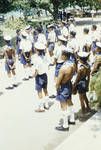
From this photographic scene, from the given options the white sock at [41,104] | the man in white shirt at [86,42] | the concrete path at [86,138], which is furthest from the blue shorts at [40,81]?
the man in white shirt at [86,42]

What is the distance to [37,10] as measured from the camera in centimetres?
4709

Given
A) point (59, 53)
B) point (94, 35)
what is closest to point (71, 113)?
point (59, 53)

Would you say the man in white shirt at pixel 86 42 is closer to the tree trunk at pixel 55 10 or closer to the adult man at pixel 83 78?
the adult man at pixel 83 78

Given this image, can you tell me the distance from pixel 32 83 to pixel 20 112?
3.97 meters

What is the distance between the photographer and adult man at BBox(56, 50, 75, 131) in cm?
1104

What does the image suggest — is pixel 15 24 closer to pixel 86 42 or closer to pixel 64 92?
pixel 86 42

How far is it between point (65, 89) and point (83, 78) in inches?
39.2

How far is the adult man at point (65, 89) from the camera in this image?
11.0 m

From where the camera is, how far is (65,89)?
11336mm

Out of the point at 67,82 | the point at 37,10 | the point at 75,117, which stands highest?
the point at 67,82

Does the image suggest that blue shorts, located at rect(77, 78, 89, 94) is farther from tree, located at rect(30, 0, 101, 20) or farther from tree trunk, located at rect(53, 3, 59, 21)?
tree trunk, located at rect(53, 3, 59, 21)

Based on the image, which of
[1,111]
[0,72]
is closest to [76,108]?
[1,111]

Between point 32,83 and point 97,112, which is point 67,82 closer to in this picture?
point 97,112

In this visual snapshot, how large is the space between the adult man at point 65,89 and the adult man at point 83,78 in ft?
2.48
